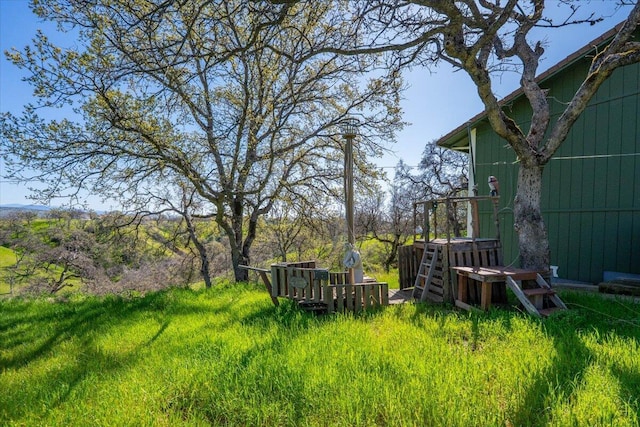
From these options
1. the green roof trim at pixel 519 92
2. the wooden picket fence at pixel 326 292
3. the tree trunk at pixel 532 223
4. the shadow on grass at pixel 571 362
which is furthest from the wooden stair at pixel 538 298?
the green roof trim at pixel 519 92

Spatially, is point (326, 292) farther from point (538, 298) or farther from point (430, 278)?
point (538, 298)

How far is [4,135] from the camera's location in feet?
22.5

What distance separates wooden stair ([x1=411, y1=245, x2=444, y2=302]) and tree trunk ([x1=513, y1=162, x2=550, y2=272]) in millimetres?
1339

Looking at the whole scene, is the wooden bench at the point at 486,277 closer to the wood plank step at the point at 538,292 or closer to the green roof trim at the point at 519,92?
the wood plank step at the point at 538,292

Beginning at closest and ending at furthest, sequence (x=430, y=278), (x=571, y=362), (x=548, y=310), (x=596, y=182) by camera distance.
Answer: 1. (x=571, y=362)
2. (x=548, y=310)
3. (x=430, y=278)
4. (x=596, y=182)

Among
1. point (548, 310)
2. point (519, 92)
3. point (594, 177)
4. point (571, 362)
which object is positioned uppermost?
point (519, 92)

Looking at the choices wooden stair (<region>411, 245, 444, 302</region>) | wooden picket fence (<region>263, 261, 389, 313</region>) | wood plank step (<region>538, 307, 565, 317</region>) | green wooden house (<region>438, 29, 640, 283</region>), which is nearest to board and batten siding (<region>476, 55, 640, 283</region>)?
green wooden house (<region>438, 29, 640, 283</region>)

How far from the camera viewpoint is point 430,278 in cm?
529

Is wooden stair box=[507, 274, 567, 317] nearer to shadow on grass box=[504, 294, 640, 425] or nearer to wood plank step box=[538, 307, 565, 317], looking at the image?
wood plank step box=[538, 307, 565, 317]

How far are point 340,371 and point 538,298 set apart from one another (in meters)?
3.23

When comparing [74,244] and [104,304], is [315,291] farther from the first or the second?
[74,244]

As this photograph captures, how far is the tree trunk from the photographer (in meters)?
5.06

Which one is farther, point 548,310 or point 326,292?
point 326,292

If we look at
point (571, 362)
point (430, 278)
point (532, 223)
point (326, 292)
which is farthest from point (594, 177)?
point (326, 292)
